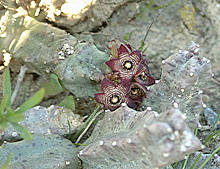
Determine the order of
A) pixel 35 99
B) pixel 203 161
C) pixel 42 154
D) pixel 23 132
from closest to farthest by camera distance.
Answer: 1. pixel 35 99
2. pixel 23 132
3. pixel 42 154
4. pixel 203 161

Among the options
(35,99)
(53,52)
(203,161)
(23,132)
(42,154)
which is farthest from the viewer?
(53,52)

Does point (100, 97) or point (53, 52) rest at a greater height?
point (53, 52)

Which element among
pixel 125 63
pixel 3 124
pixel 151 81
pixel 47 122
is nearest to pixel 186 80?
pixel 151 81

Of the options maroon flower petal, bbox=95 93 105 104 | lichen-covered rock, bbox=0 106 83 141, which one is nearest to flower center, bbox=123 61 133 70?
maroon flower petal, bbox=95 93 105 104

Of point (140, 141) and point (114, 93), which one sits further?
point (114, 93)

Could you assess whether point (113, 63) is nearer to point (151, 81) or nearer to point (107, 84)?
point (107, 84)

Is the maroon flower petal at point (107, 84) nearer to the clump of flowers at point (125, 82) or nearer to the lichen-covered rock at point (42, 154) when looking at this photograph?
the clump of flowers at point (125, 82)

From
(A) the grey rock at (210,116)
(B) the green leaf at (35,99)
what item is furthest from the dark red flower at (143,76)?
(B) the green leaf at (35,99)
